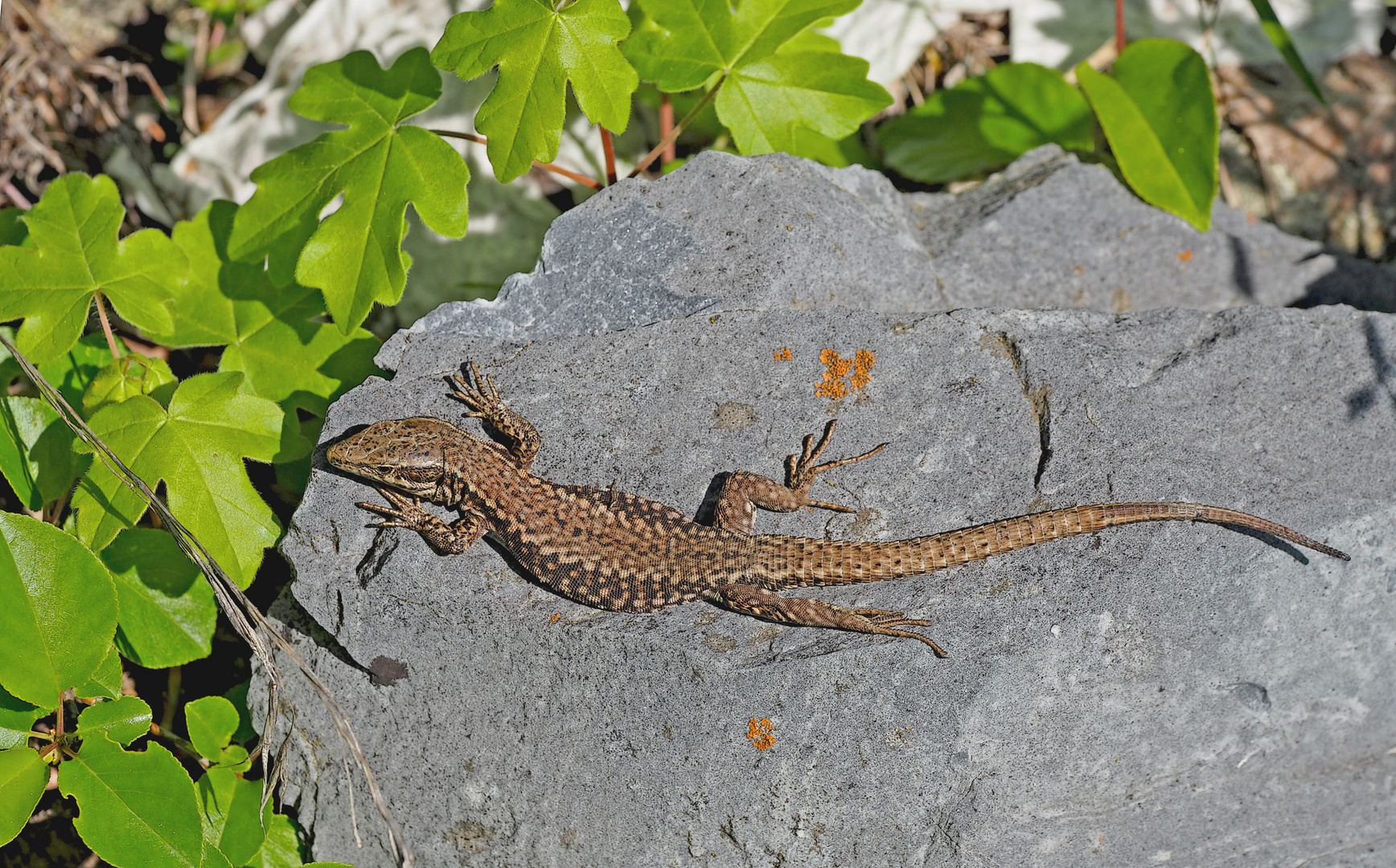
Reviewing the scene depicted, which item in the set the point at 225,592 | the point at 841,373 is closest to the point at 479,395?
the point at 225,592

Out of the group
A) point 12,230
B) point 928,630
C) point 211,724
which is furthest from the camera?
point 12,230

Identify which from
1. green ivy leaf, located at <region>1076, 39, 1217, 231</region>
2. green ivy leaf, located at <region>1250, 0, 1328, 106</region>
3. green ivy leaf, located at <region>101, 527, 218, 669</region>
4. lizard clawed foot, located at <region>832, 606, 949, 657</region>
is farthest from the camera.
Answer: green ivy leaf, located at <region>1250, 0, 1328, 106</region>

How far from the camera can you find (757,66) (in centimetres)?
452

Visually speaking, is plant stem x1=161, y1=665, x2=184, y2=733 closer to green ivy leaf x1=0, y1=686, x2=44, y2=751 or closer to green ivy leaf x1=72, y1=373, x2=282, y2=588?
green ivy leaf x1=0, y1=686, x2=44, y2=751

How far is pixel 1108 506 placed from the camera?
387cm

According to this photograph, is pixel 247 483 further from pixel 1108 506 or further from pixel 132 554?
pixel 1108 506

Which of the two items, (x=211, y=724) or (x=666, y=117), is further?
(x=666, y=117)

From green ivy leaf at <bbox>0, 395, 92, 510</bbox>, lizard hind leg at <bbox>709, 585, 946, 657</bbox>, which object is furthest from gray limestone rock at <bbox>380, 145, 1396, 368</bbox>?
green ivy leaf at <bbox>0, 395, 92, 510</bbox>

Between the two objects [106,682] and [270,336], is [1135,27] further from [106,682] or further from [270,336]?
[106,682]

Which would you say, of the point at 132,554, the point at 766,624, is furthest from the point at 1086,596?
the point at 132,554

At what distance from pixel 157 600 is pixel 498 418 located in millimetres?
1787

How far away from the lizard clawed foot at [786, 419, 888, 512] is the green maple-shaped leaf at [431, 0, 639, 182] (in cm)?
159

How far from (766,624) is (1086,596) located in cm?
126

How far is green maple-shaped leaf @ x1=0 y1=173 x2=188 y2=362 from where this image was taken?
4262mm
